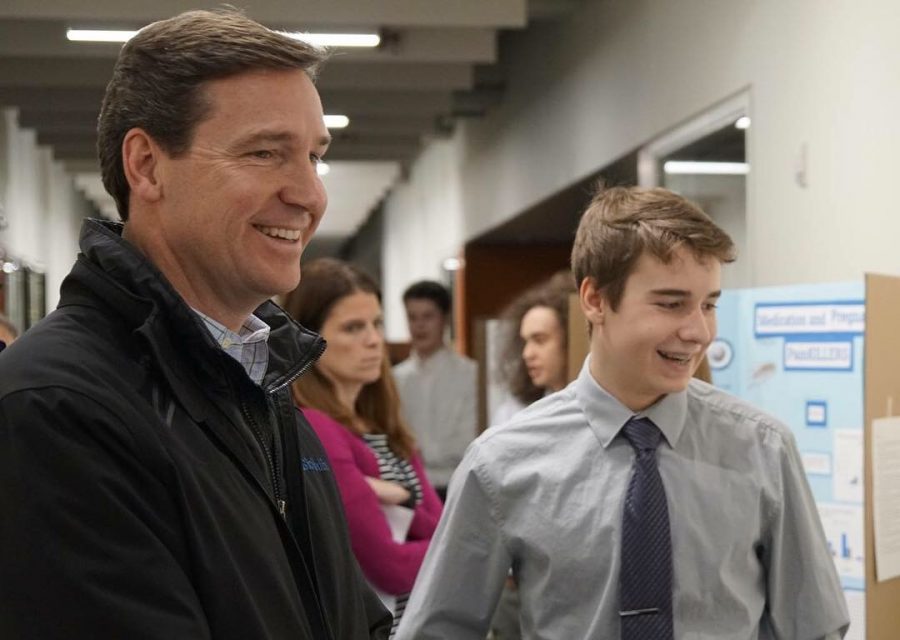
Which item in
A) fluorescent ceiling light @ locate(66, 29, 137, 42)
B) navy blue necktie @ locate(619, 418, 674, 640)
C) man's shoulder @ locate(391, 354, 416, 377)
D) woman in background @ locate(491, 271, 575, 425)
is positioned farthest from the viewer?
man's shoulder @ locate(391, 354, 416, 377)

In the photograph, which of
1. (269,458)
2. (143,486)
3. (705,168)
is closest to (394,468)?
(269,458)

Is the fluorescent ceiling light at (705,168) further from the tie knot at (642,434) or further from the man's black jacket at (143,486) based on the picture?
the man's black jacket at (143,486)

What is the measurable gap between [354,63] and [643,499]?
19.0ft

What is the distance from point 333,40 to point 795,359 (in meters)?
3.69

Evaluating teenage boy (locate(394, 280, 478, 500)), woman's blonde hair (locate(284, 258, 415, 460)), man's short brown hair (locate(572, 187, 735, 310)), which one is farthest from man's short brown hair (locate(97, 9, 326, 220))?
teenage boy (locate(394, 280, 478, 500))

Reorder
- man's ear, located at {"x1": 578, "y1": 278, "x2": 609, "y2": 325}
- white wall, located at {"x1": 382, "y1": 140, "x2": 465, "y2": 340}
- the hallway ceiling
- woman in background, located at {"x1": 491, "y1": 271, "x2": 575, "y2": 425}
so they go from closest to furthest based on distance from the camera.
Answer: man's ear, located at {"x1": 578, "y1": 278, "x2": 609, "y2": 325} → woman in background, located at {"x1": 491, "y1": 271, "x2": 575, "y2": 425} → the hallway ceiling → white wall, located at {"x1": 382, "y1": 140, "x2": 465, "y2": 340}

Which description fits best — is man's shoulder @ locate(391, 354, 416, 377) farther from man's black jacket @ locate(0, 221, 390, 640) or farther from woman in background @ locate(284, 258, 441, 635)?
man's black jacket @ locate(0, 221, 390, 640)

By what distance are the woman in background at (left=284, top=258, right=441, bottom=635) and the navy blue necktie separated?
0.97 meters

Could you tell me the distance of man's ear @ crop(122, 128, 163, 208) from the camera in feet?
4.26

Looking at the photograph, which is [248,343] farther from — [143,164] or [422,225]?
[422,225]

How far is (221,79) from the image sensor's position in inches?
50.6

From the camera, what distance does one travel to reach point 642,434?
Result: 198 centimetres

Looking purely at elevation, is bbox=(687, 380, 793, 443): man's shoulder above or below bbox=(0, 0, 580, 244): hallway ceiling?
below

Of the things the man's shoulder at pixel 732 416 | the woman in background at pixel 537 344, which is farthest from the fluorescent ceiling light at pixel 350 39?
the man's shoulder at pixel 732 416
